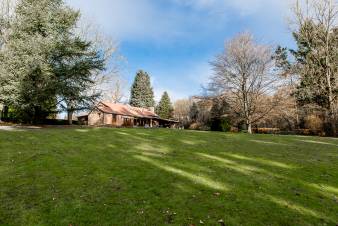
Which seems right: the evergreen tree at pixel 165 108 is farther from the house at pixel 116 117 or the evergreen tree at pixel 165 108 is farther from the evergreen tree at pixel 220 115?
the evergreen tree at pixel 220 115

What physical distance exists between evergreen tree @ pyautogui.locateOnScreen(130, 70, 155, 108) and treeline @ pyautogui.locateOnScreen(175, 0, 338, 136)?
40211 millimetres

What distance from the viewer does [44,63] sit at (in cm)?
2202

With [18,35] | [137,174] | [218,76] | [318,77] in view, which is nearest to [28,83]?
Answer: [18,35]

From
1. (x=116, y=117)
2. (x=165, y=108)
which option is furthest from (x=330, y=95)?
(x=165, y=108)

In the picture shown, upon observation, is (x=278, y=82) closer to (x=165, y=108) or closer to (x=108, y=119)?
(x=108, y=119)

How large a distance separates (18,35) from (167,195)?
22.3 m

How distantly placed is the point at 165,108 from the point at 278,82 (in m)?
44.0

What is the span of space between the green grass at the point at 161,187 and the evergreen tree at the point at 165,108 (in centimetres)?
6078

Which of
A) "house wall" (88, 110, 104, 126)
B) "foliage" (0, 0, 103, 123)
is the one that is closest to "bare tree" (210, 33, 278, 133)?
"foliage" (0, 0, 103, 123)

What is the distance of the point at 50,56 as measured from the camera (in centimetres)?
2305

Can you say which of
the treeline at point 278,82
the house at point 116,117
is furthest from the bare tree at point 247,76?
the house at point 116,117

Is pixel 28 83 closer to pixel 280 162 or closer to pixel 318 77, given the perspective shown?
pixel 280 162

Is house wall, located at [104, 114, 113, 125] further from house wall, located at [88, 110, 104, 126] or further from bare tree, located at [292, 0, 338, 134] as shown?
bare tree, located at [292, 0, 338, 134]

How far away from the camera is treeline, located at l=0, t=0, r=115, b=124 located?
2156 cm
